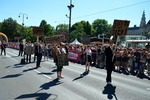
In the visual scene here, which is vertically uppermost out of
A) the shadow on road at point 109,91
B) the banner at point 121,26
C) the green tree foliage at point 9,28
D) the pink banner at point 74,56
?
the green tree foliage at point 9,28

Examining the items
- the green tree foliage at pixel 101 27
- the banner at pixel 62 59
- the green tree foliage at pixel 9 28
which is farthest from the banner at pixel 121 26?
the green tree foliage at pixel 101 27

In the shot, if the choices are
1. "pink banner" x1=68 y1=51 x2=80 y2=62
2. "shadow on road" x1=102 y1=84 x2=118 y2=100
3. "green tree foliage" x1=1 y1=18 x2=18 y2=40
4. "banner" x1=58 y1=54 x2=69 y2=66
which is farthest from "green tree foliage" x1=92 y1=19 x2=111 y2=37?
"shadow on road" x1=102 y1=84 x2=118 y2=100

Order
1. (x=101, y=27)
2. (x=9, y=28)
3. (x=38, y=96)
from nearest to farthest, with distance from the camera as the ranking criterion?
(x=38, y=96) → (x=9, y=28) → (x=101, y=27)

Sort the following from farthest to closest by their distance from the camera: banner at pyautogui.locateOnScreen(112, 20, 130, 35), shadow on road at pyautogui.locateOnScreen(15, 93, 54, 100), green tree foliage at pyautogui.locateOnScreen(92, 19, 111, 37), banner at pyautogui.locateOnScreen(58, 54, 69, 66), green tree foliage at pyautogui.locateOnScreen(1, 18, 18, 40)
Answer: green tree foliage at pyautogui.locateOnScreen(92, 19, 111, 37), green tree foliage at pyautogui.locateOnScreen(1, 18, 18, 40), banner at pyautogui.locateOnScreen(112, 20, 130, 35), banner at pyautogui.locateOnScreen(58, 54, 69, 66), shadow on road at pyautogui.locateOnScreen(15, 93, 54, 100)

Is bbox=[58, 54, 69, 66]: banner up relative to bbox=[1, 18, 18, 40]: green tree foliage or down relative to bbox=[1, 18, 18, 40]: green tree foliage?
down

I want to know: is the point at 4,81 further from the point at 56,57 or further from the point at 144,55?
the point at 144,55

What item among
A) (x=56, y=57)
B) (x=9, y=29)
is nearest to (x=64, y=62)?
(x=56, y=57)

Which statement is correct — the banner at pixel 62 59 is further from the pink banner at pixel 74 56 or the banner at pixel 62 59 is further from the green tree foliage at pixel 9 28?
the green tree foliage at pixel 9 28

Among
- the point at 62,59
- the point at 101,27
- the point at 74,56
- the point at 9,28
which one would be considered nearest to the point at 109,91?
the point at 62,59

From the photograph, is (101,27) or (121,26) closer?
(121,26)

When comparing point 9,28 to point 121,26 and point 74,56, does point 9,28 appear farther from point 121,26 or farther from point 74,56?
point 121,26

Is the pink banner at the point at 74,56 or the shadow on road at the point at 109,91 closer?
the shadow on road at the point at 109,91

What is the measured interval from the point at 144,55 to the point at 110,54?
4.51 metres

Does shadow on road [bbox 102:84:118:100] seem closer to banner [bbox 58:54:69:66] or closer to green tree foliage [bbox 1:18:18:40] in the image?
banner [bbox 58:54:69:66]
